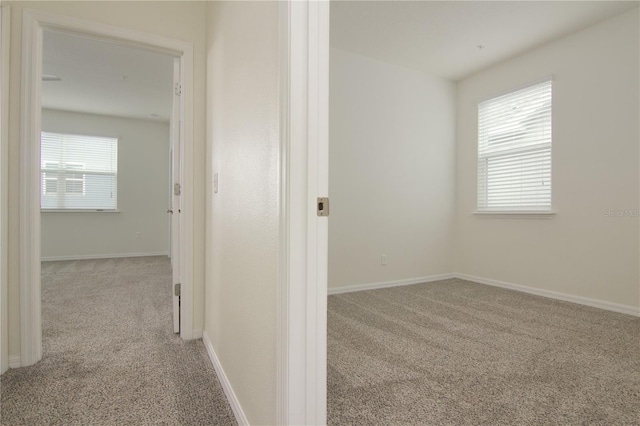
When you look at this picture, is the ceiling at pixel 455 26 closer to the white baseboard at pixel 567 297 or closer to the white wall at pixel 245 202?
the white wall at pixel 245 202

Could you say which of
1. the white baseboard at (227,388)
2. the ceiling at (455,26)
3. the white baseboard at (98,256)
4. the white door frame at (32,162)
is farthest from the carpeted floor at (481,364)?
the white baseboard at (98,256)

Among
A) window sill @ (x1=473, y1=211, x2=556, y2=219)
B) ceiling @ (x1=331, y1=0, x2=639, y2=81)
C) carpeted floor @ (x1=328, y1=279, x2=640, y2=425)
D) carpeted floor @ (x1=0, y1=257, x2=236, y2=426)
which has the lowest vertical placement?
carpeted floor @ (x1=0, y1=257, x2=236, y2=426)

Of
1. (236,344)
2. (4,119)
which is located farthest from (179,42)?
(236,344)

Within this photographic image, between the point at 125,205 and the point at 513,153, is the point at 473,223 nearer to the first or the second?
the point at 513,153

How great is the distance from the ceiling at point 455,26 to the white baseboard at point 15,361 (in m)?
3.21

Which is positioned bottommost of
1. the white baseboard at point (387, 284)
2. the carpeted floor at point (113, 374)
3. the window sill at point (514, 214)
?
the carpeted floor at point (113, 374)

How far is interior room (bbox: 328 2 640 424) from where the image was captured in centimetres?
166

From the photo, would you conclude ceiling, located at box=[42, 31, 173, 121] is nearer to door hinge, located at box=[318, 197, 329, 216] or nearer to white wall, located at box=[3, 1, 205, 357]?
A: white wall, located at box=[3, 1, 205, 357]

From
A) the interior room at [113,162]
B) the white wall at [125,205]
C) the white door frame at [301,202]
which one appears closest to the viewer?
the white door frame at [301,202]

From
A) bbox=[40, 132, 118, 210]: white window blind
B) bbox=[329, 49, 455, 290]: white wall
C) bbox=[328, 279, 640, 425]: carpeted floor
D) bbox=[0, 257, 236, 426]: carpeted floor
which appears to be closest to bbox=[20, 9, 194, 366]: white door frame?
bbox=[0, 257, 236, 426]: carpeted floor

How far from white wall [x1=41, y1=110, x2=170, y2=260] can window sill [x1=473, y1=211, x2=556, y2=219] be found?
5599mm

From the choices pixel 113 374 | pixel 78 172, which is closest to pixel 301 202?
pixel 113 374

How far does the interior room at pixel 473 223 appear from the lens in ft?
5.45

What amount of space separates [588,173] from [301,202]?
11.1 ft
